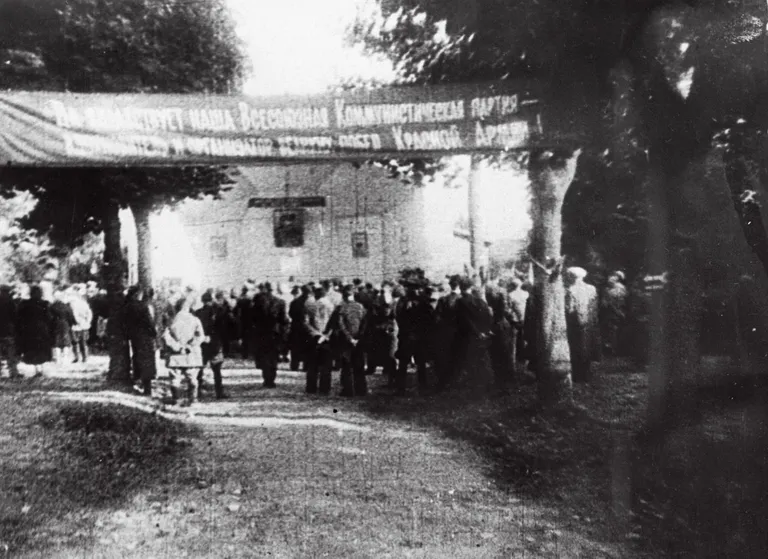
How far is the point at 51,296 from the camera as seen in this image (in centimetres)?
500

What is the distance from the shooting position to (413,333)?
16.9 feet

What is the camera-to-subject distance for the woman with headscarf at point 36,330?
5.03 m

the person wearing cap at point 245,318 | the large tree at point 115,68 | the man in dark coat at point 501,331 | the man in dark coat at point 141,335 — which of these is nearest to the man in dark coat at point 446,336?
the man in dark coat at point 501,331

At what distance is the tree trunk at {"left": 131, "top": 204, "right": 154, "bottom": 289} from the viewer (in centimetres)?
505

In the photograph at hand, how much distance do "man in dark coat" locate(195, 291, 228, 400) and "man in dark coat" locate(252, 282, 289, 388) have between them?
245 mm

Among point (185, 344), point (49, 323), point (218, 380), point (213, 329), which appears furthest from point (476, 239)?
point (49, 323)

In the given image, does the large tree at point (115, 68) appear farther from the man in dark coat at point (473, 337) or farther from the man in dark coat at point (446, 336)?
the man in dark coat at point (473, 337)

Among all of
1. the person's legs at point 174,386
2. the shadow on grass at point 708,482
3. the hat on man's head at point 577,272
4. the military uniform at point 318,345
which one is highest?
the hat on man's head at point 577,272

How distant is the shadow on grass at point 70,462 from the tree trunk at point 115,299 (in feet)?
0.91

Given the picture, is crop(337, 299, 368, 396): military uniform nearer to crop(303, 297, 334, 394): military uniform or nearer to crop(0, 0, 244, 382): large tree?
crop(303, 297, 334, 394): military uniform

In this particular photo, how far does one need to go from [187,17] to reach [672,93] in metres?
3.68

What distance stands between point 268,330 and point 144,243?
3.76 feet

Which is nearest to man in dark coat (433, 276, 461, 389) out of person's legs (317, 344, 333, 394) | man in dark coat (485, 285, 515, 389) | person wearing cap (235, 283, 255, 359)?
man in dark coat (485, 285, 515, 389)

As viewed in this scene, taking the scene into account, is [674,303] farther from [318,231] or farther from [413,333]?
[318,231]
